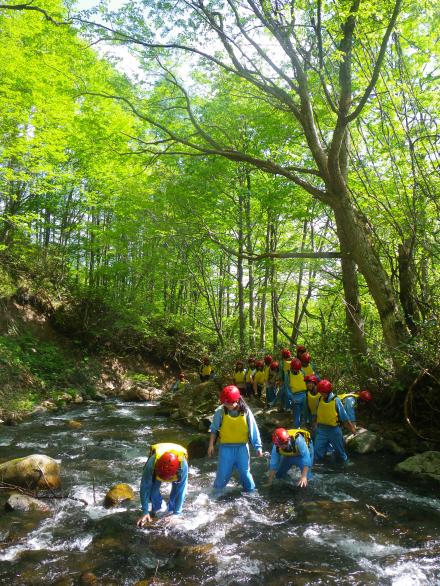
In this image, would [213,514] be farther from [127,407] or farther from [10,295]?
[10,295]

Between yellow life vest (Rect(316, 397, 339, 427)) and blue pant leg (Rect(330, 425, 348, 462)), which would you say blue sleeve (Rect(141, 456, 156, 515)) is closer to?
yellow life vest (Rect(316, 397, 339, 427))

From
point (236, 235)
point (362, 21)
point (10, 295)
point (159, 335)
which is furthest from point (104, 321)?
point (362, 21)

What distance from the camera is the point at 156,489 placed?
5.27 metres

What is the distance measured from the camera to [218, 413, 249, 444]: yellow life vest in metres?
5.92

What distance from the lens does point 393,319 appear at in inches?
327

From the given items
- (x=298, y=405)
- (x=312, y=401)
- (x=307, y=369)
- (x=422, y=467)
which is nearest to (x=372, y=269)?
(x=307, y=369)

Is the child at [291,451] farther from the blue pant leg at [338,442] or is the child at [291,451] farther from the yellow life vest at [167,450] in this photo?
the yellow life vest at [167,450]

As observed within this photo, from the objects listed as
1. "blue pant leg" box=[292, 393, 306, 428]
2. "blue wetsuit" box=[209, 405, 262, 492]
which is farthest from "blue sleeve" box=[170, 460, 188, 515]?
"blue pant leg" box=[292, 393, 306, 428]

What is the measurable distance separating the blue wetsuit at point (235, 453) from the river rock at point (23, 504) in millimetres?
2595

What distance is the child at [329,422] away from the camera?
7.18 m

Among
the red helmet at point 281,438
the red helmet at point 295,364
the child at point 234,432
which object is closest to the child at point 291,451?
the red helmet at point 281,438

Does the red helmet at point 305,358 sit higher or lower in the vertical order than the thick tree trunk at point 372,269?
lower

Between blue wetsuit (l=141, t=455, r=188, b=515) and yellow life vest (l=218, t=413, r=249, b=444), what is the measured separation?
895mm

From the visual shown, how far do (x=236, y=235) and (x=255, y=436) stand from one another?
38.9ft
